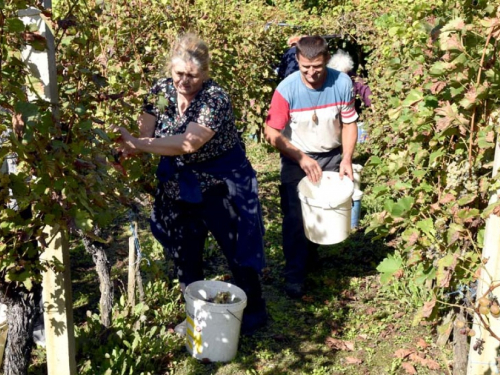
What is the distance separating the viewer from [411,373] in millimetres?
3676

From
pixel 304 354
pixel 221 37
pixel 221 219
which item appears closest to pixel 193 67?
pixel 221 219

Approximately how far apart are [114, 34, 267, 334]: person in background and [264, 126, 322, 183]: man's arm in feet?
1.97

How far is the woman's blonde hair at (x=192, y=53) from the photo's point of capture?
3.50 metres

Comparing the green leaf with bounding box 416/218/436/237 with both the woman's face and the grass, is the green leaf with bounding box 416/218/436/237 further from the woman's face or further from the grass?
the woman's face

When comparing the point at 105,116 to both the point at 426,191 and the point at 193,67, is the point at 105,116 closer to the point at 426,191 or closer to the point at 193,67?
the point at 193,67

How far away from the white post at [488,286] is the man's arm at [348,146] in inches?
75.1

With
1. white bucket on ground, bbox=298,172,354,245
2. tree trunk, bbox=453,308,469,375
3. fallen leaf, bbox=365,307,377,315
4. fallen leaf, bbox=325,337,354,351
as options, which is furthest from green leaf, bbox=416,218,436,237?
fallen leaf, bbox=365,307,377,315

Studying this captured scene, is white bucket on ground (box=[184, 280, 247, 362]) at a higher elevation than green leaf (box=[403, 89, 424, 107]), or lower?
lower

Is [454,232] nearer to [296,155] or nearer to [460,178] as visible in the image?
[460,178]

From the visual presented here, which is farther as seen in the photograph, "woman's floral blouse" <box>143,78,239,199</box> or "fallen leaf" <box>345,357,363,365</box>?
"fallen leaf" <box>345,357,363,365</box>

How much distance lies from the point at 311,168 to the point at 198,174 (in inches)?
36.8

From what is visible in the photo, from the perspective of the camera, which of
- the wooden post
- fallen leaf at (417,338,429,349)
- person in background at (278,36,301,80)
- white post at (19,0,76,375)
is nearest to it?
white post at (19,0,76,375)

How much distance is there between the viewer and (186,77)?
353 cm

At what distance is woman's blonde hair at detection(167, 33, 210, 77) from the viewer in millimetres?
3502
